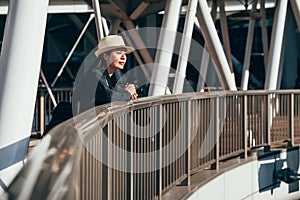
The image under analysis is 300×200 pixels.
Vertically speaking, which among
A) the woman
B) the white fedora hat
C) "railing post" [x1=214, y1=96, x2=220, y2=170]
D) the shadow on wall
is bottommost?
the shadow on wall

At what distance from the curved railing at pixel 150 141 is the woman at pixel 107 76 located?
23cm

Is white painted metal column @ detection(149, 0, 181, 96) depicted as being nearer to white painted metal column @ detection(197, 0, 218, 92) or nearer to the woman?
the woman

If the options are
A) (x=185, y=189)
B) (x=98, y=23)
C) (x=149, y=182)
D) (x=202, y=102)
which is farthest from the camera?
(x=98, y=23)

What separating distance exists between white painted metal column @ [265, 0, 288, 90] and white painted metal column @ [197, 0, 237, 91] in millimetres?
2761

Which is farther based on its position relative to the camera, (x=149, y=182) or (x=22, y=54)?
Result: (x=149, y=182)

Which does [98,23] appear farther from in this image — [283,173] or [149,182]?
[149,182]

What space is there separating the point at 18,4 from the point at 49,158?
86.2 inches

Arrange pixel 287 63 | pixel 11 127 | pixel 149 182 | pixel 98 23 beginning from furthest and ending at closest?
1. pixel 287 63
2. pixel 98 23
3. pixel 149 182
4. pixel 11 127

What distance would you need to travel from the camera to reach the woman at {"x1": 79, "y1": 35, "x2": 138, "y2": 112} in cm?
584

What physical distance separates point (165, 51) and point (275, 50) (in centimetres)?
495

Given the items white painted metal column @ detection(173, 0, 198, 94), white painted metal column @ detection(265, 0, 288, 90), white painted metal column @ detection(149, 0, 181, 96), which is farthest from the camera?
white painted metal column @ detection(265, 0, 288, 90)

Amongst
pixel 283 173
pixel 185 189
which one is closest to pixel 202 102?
pixel 185 189

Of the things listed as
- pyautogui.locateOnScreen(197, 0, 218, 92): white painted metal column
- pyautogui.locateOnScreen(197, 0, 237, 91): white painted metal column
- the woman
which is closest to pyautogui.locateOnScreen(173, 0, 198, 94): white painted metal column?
pyautogui.locateOnScreen(197, 0, 237, 91): white painted metal column

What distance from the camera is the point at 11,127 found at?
16.6 ft
